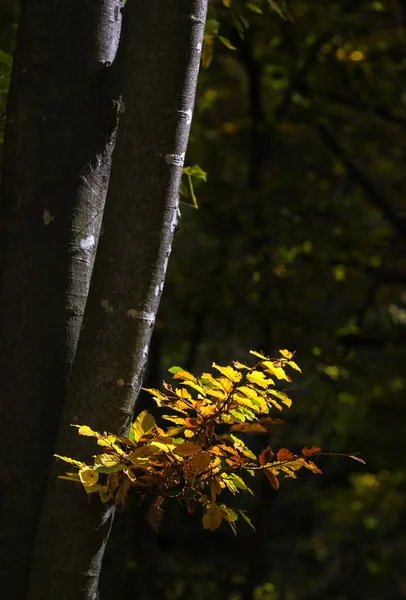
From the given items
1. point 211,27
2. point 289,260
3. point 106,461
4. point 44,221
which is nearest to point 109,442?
point 106,461

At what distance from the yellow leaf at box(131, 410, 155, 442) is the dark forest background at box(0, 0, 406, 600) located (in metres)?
1.99

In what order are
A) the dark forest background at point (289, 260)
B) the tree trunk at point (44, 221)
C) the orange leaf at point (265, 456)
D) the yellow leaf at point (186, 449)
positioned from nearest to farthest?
the yellow leaf at point (186, 449)
the orange leaf at point (265, 456)
the tree trunk at point (44, 221)
the dark forest background at point (289, 260)

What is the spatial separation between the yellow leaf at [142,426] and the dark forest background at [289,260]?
199 cm

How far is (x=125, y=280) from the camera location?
68.1 inches

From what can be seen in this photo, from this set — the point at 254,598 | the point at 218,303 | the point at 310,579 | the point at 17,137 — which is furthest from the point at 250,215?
the point at 310,579

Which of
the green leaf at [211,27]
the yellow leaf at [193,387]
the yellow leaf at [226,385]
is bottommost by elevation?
the yellow leaf at [193,387]

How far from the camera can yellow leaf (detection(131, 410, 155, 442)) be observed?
178cm

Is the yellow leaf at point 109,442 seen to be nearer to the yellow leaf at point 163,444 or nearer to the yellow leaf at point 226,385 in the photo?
the yellow leaf at point 163,444

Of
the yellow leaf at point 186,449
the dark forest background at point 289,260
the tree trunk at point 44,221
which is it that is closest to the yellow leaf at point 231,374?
the yellow leaf at point 186,449

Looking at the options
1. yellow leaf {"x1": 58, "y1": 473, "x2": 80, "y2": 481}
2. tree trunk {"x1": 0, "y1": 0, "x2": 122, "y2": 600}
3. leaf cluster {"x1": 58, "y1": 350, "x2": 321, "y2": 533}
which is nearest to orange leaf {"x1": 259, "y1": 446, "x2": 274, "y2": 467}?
leaf cluster {"x1": 58, "y1": 350, "x2": 321, "y2": 533}

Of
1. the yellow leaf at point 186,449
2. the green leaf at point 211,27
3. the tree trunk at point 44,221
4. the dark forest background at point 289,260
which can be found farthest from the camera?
the dark forest background at point 289,260

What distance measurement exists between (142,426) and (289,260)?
292 cm

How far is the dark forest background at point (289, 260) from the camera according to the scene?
455 centimetres

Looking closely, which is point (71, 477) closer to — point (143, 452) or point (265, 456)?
point (143, 452)
